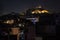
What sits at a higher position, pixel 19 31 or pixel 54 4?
pixel 54 4

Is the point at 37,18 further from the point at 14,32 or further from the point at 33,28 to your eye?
the point at 14,32

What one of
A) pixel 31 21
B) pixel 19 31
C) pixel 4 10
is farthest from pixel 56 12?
pixel 4 10

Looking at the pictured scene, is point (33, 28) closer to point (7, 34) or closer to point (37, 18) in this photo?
point (37, 18)

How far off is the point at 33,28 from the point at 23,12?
6.5 inches

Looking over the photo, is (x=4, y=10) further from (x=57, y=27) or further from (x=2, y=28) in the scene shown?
(x=57, y=27)

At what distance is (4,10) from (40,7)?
323 millimetres

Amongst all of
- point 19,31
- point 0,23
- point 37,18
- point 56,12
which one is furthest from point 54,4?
point 0,23

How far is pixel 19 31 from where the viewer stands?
98 cm

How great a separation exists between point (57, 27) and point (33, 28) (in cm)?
20

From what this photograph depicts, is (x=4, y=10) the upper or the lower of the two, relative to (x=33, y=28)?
upper

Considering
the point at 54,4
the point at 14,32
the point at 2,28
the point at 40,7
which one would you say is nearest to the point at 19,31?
the point at 14,32

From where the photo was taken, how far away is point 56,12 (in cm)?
98

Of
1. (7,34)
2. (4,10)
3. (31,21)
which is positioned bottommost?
(7,34)

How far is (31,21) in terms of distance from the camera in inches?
37.8
